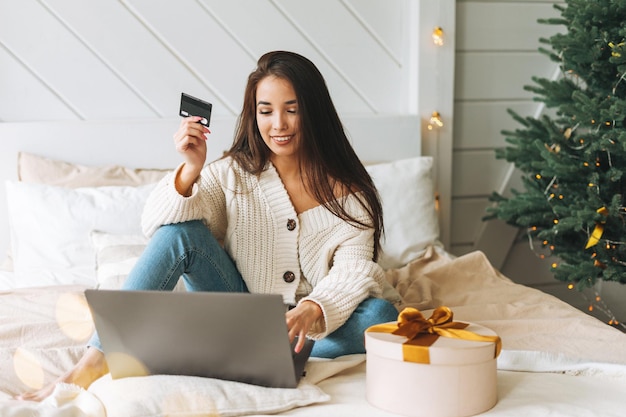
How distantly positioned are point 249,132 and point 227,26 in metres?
0.92

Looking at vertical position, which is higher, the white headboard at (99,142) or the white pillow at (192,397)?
the white headboard at (99,142)

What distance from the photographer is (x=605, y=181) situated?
8.23ft

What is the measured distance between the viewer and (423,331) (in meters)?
1.46

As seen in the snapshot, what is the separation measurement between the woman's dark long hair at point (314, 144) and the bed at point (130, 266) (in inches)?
13.0

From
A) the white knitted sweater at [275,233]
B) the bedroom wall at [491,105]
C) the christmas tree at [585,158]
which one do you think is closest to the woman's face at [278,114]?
the white knitted sweater at [275,233]

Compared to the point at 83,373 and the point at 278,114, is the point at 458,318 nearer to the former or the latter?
the point at 278,114

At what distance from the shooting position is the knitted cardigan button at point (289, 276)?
1.90m

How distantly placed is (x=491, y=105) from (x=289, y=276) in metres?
1.49

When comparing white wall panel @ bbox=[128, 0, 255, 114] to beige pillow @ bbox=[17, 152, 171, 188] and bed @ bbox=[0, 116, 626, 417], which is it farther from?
beige pillow @ bbox=[17, 152, 171, 188]

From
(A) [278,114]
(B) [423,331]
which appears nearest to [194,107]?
(A) [278,114]

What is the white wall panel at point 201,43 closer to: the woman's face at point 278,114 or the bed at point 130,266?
the bed at point 130,266

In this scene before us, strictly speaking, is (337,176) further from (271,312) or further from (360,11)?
(360,11)

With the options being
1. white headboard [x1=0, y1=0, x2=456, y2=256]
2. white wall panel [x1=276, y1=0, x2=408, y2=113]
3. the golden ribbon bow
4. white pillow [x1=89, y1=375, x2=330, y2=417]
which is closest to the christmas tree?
white headboard [x1=0, y1=0, x2=456, y2=256]

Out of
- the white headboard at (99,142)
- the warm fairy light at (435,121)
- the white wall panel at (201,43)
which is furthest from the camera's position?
the warm fairy light at (435,121)
